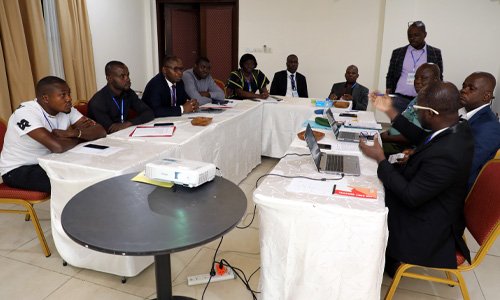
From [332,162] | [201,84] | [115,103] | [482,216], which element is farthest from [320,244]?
[201,84]

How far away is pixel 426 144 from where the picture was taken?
1.64 metres

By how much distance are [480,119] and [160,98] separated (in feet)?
8.13

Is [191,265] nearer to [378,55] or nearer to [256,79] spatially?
[256,79]

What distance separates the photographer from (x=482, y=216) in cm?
168

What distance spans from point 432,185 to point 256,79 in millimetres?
3422

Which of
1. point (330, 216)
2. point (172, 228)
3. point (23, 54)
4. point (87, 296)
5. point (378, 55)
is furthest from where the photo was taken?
point (378, 55)

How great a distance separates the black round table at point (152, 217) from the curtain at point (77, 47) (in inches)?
162

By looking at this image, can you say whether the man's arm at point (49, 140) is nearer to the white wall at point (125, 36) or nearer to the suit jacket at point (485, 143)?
the suit jacket at point (485, 143)

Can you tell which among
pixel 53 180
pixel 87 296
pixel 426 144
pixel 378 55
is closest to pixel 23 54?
pixel 53 180

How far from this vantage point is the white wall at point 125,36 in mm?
5824

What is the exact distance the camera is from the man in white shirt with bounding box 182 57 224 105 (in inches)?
151

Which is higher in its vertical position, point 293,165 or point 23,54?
point 23,54

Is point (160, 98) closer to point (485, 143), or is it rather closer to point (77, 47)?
point (485, 143)

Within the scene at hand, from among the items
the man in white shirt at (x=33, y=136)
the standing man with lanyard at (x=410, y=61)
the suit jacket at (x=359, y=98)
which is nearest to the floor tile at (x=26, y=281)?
the man in white shirt at (x=33, y=136)
